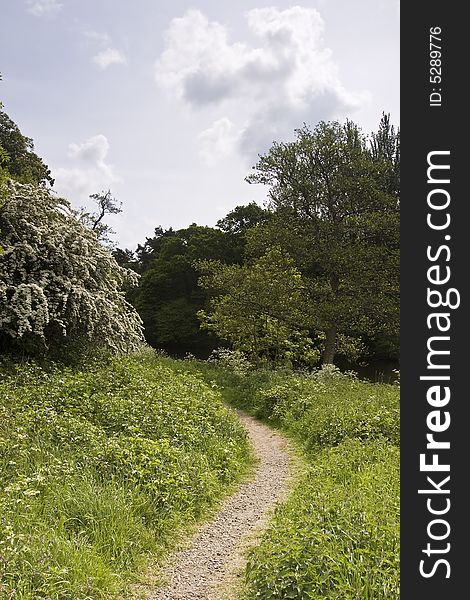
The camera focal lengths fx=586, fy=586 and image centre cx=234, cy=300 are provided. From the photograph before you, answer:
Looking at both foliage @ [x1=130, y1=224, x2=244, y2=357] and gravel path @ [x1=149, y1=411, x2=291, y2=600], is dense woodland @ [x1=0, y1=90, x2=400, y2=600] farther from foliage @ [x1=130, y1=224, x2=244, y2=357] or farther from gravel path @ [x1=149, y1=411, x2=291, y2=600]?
foliage @ [x1=130, y1=224, x2=244, y2=357]

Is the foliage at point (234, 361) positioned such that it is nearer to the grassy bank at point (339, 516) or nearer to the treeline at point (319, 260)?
the treeline at point (319, 260)

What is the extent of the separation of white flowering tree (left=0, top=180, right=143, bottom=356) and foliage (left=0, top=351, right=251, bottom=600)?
3.46 feet

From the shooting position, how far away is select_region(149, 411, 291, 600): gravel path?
4.61 m

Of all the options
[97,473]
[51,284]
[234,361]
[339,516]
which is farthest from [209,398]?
[234,361]

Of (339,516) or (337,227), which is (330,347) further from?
(339,516)

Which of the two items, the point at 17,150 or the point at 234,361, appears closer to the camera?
the point at 234,361

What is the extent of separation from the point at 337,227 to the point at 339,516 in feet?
43.9

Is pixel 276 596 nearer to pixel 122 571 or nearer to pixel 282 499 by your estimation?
pixel 122 571

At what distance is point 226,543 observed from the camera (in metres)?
5.48

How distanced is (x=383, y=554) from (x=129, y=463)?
2.90 meters

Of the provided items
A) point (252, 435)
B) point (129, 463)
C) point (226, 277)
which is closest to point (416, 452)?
point (129, 463)

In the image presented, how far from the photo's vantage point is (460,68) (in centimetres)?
361

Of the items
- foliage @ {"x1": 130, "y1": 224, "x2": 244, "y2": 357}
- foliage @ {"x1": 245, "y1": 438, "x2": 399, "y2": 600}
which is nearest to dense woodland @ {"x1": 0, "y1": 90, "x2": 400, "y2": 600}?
foliage @ {"x1": 245, "y1": 438, "x2": 399, "y2": 600}

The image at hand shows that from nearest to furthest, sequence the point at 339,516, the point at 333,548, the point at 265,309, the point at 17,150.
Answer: the point at 333,548 < the point at 339,516 < the point at 265,309 < the point at 17,150
